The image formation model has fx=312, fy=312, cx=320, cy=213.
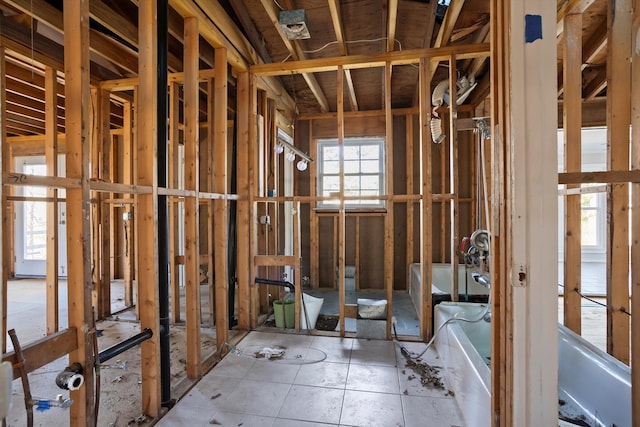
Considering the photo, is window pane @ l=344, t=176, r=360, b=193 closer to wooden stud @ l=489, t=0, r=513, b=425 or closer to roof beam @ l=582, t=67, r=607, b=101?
roof beam @ l=582, t=67, r=607, b=101

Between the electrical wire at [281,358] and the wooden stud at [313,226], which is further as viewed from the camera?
the wooden stud at [313,226]

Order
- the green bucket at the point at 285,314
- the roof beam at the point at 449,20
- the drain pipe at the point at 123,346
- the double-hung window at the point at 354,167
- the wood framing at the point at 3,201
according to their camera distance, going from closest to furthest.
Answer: the wood framing at the point at 3,201 → the drain pipe at the point at 123,346 → the roof beam at the point at 449,20 → the green bucket at the point at 285,314 → the double-hung window at the point at 354,167

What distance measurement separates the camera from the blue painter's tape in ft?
3.16

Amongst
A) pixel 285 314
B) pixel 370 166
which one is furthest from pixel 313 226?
pixel 285 314

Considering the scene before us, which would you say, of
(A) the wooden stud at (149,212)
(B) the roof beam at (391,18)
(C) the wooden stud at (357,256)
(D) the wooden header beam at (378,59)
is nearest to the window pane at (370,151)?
(C) the wooden stud at (357,256)

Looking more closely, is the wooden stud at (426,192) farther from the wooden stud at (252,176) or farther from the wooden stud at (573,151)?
the wooden stud at (252,176)

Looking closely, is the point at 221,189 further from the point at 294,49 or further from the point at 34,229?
the point at 34,229

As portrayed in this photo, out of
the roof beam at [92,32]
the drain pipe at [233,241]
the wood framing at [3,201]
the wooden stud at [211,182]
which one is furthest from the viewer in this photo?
the drain pipe at [233,241]

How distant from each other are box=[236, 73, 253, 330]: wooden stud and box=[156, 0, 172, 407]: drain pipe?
4.13 feet

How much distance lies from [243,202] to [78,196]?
189 centimetres

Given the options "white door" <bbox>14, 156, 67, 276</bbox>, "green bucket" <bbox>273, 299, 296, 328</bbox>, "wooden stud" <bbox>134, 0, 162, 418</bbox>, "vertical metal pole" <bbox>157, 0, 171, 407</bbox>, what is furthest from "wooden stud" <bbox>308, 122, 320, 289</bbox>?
"white door" <bbox>14, 156, 67, 276</bbox>

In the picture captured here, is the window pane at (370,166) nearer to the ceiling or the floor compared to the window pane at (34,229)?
nearer to the ceiling

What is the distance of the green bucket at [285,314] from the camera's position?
11.4ft

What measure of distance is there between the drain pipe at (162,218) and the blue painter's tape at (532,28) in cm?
199
